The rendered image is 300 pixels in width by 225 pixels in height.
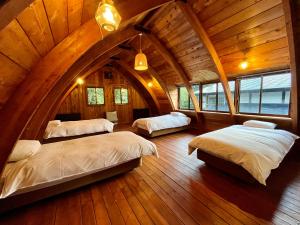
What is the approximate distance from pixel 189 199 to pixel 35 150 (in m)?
2.44

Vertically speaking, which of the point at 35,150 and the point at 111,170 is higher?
the point at 35,150

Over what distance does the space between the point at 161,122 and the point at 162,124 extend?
0.09 metres

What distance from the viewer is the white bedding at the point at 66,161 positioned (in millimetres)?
1712

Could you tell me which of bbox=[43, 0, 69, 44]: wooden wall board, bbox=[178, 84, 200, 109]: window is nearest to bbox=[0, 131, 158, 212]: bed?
bbox=[43, 0, 69, 44]: wooden wall board

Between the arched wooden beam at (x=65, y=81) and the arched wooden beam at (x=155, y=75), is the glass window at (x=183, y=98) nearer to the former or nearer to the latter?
the arched wooden beam at (x=155, y=75)

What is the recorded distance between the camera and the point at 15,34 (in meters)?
1.03

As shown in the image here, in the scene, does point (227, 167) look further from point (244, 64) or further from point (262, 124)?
point (244, 64)

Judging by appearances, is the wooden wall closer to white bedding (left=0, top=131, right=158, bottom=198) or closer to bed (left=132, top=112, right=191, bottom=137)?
bed (left=132, top=112, right=191, bottom=137)

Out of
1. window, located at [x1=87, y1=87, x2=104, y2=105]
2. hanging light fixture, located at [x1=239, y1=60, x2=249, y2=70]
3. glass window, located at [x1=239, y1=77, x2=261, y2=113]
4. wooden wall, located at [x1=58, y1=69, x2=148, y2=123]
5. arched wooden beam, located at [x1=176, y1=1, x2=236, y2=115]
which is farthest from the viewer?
window, located at [x1=87, y1=87, x2=104, y2=105]

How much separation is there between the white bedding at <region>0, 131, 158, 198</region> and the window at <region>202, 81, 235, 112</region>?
337 centimetres

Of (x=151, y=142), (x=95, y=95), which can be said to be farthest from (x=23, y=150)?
(x=95, y=95)

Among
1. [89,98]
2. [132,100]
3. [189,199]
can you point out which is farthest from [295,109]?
[89,98]

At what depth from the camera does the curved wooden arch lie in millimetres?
1274

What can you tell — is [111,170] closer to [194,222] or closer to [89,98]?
[194,222]
